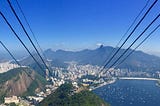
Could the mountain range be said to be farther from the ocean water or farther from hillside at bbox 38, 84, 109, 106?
hillside at bbox 38, 84, 109, 106

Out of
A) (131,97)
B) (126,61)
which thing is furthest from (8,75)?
(126,61)

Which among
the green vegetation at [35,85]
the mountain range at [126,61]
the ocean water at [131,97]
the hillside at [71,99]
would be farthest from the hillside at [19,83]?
the mountain range at [126,61]

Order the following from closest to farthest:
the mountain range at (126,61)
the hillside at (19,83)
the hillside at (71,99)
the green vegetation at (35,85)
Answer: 1. the hillside at (71,99)
2. the hillside at (19,83)
3. the green vegetation at (35,85)
4. the mountain range at (126,61)

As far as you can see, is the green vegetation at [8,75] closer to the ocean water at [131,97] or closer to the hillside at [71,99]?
the ocean water at [131,97]

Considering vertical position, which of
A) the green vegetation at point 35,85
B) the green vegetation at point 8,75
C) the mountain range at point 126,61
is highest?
the mountain range at point 126,61

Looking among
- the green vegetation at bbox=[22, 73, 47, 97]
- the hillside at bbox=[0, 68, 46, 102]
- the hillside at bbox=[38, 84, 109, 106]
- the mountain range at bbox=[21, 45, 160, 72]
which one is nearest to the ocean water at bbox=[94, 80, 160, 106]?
the hillside at bbox=[38, 84, 109, 106]

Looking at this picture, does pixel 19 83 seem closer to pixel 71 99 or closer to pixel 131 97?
pixel 71 99

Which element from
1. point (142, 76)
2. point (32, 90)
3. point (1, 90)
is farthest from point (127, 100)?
point (142, 76)
